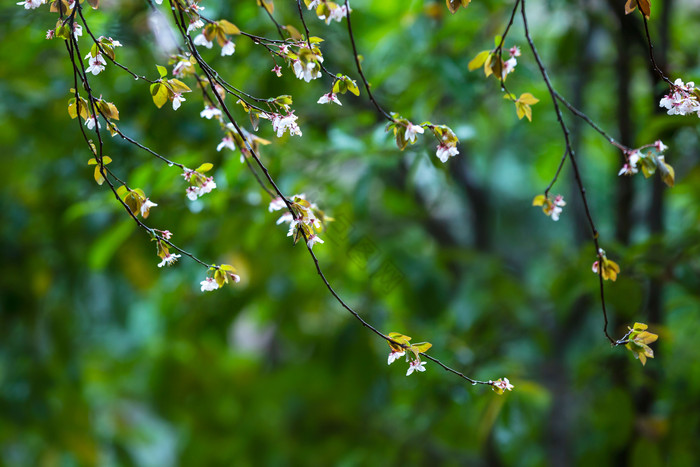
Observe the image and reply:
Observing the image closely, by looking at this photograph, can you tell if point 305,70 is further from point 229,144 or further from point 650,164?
point 650,164

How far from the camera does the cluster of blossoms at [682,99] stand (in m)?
0.36

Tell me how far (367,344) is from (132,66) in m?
0.56

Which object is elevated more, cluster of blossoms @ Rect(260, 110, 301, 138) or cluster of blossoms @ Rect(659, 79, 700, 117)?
cluster of blossoms @ Rect(659, 79, 700, 117)

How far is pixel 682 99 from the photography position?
0.36 metres

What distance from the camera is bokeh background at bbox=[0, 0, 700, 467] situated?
0.86 metres

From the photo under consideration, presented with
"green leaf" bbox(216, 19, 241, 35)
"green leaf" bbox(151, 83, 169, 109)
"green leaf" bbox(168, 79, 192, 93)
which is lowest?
"green leaf" bbox(151, 83, 169, 109)

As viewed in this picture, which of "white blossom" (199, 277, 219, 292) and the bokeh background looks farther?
the bokeh background

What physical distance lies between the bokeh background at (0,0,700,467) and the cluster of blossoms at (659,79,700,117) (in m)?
0.36

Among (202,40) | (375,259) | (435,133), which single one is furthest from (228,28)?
(375,259)

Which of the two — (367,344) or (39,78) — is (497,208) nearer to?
(367,344)

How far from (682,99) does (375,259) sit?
1.87 ft

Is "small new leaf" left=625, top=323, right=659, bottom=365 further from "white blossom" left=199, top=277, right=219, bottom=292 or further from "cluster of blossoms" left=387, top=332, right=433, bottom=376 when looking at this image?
"white blossom" left=199, top=277, right=219, bottom=292

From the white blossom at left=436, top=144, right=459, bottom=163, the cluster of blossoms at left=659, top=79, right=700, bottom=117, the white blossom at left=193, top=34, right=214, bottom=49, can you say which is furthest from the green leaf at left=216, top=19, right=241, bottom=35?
the cluster of blossoms at left=659, top=79, right=700, bottom=117

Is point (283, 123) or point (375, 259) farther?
point (375, 259)
